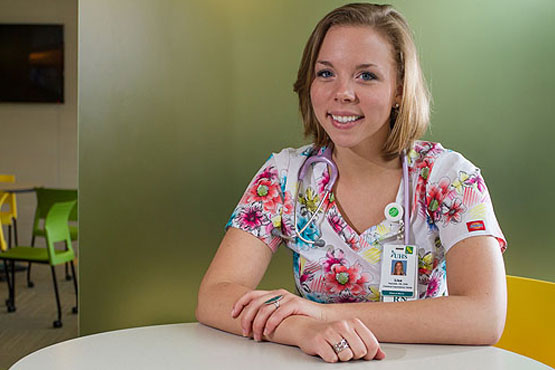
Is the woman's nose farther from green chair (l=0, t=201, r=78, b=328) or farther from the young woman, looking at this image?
green chair (l=0, t=201, r=78, b=328)

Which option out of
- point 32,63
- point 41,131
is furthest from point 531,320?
point 32,63

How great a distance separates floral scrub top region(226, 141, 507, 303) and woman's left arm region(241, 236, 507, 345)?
14 cm

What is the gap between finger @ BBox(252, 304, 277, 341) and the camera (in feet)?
3.93

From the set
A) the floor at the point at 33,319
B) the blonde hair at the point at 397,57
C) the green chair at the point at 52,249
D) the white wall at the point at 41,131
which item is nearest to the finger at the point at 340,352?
the blonde hair at the point at 397,57

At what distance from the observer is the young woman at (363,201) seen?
1.37 meters

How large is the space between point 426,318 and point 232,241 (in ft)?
1.60

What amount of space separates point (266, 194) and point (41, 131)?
5.81 metres

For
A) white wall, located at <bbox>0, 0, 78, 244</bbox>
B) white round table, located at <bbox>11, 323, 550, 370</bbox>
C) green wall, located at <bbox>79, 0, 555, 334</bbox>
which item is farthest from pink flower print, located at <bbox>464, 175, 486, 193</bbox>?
white wall, located at <bbox>0, 0, 78, 244</bbox>

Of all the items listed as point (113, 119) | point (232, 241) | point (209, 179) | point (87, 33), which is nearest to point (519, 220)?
point (209, 179)

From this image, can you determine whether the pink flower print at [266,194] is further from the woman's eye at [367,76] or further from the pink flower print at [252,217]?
the woman's eye at [367,76]

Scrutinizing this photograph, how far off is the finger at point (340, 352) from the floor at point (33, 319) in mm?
2831

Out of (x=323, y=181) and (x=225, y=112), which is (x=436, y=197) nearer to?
(x=323, y=181)

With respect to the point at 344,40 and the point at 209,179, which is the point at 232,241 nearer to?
the point at 344,40

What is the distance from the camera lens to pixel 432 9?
2.37m
